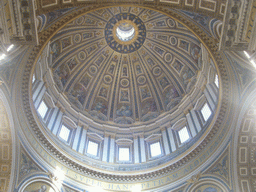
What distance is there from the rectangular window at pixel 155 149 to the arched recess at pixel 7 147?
11.7 metres

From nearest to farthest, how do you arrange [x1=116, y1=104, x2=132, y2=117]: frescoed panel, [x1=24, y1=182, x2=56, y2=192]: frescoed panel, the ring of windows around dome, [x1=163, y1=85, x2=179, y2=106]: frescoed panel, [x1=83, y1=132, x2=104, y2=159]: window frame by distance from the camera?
[x1=24, y1=182, x2=56, y2=192]: frescoed panel
the ring of windows around dome
[x1=83, y1=132, x2=104, y2=159]: window frame
[x1=163, y1=85, x2=179, y2=106]: frescoed panel
[x1=116, y1=104, x2=132, y2=117]: frescoed panel

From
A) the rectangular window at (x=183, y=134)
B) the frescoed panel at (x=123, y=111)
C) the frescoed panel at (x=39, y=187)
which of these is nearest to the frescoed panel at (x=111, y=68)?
the frescoed panel at (x=123, y=111)

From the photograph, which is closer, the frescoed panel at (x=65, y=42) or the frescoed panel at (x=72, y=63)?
the frescoed panel at (x=65, y=42)

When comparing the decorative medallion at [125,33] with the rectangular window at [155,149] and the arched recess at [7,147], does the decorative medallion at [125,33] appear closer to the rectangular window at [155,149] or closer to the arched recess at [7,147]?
the rectangular window at [155,149]

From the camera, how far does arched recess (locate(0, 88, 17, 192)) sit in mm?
16078

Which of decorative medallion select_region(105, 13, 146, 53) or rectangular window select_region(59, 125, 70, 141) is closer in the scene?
rectangular window select_region(59, 125, 70, 141)

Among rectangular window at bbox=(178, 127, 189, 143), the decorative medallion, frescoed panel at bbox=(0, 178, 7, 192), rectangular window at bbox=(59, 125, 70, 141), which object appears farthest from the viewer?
the decorative medallion

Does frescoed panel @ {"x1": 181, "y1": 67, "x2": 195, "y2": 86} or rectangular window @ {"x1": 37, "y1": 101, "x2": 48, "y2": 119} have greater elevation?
frescoed panel @ {"x1": 181, "y1": 67, "x2": 195, "y2": 86}

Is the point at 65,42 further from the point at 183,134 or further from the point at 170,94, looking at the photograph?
the point at 183,134

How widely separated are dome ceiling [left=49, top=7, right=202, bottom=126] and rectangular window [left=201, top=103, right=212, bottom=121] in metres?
3.59

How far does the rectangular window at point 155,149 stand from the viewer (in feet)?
77.0

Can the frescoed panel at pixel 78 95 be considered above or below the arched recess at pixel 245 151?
above

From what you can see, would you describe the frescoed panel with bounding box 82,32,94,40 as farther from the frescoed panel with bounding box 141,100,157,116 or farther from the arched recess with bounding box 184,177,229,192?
the arched recess with bounding box 184,177,229,192

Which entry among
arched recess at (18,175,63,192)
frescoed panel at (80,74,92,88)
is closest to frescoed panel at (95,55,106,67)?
frescoed panel at (80,74,92,88)
